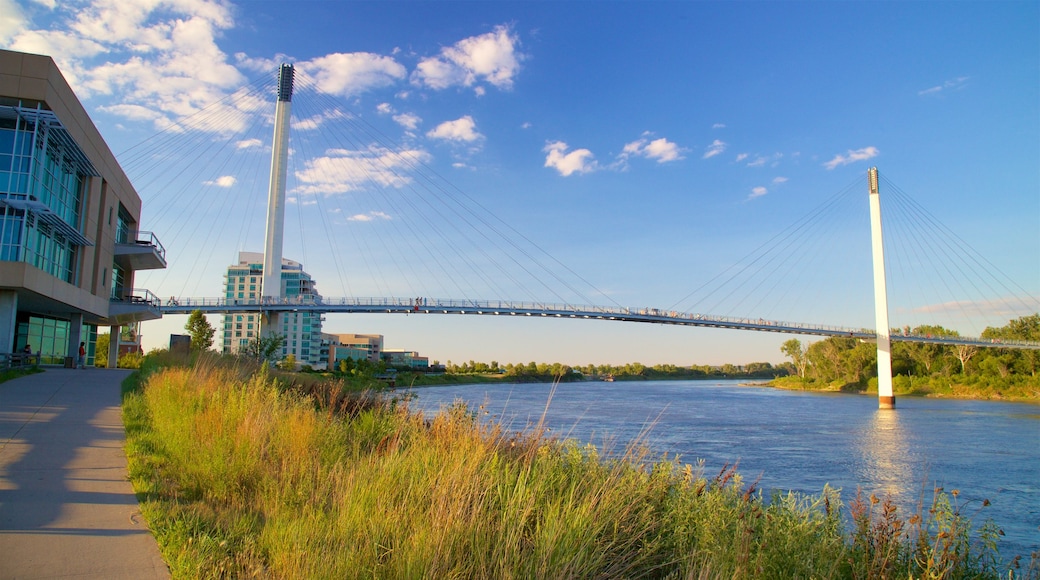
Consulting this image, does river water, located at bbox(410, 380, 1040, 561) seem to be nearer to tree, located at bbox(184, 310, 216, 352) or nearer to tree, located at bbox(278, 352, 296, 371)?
tree, located at bbox(278, 352, 296, 371)

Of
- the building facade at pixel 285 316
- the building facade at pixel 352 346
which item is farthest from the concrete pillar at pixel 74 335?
the building facade at pixel 352 346

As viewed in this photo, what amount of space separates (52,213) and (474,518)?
27.9m

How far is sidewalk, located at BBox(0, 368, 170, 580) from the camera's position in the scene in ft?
14.9

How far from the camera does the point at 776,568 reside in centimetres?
454

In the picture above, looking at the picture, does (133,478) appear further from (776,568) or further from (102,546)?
(776,568)

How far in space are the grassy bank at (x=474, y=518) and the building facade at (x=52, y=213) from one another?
861 inches

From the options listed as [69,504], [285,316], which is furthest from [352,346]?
[69,504]

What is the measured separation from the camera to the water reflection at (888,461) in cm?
1360

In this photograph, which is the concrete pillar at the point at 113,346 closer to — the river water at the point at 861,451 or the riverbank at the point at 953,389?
the river water at the point at 861,451

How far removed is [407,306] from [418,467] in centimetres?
6126

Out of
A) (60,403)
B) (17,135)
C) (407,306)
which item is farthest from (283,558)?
(407,306)

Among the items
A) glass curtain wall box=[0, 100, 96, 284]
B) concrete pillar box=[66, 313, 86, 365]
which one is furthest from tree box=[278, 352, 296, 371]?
glass curtain wall box=[0, 100, 96, 284]

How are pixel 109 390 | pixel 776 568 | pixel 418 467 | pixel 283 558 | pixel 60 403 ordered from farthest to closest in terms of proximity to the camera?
pixel 109 390, pixel 60 403, pixel 418 467, pixel 776 568, pixel 283 558

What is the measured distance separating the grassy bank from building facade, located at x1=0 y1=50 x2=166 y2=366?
71.8 ft
